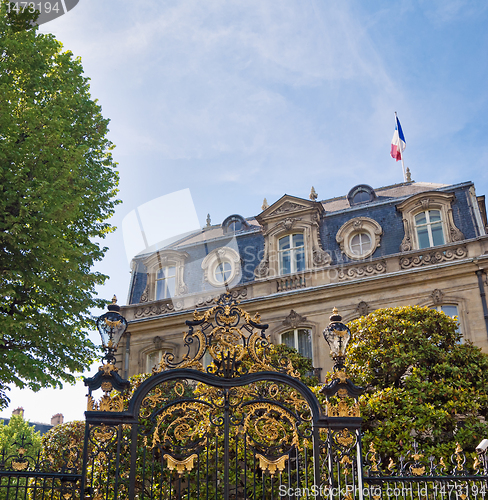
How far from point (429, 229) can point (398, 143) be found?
6.38 metres

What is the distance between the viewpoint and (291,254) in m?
19.2

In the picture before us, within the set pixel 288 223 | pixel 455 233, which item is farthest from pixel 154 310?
pixel 455 233

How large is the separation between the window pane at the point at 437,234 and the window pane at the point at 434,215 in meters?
0.22

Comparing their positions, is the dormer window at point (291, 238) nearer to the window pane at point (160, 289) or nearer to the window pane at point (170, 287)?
the window pane at point (170, 287)

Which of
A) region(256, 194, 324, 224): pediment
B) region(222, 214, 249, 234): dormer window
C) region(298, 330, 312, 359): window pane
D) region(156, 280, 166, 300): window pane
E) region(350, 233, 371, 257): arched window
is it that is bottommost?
region(298, 330, 312, 359): window pane

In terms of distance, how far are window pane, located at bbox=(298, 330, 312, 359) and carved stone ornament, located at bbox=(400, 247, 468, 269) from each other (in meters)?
3.73

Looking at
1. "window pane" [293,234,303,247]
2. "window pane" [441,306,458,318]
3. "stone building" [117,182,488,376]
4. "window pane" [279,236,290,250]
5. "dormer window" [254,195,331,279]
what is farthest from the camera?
"window pane" [279,236,290,250]

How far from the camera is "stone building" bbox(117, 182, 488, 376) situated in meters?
16.2

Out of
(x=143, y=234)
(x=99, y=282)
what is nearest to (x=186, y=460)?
(x=99, y=282)

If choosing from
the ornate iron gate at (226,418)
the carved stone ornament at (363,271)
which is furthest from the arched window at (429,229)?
the ornate iron gate at (226,418)

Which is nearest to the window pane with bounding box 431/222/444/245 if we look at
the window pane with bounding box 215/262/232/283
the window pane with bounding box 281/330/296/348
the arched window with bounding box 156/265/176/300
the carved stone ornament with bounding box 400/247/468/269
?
the carved stone ornament with bounding box 400/247/468/269

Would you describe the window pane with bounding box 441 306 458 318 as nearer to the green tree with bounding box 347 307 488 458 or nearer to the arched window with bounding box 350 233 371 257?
the arched window with bounding box 350 233 371 257

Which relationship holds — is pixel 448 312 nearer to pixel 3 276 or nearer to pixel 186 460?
pixel 186 460

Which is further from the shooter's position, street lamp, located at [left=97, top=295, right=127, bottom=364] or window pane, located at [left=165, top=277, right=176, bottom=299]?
window pane, located at [left=165, top=277, right=176, bottom=299]
